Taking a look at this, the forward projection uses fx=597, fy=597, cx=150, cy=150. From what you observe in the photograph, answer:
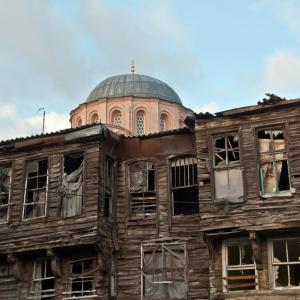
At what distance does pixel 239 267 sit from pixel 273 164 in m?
3.38

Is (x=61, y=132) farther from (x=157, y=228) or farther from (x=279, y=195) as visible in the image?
(x=279, y=195)

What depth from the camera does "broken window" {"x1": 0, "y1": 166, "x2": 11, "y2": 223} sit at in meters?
21.8

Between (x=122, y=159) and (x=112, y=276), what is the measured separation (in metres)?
4.27

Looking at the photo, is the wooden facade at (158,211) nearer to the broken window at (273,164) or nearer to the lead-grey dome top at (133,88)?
the broken window at (273,164)

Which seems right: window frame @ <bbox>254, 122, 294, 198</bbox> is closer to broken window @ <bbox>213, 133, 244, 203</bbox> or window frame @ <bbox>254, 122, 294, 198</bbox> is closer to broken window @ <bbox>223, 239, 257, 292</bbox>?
broken window @ <bbox>213, 133, 244, 203</bbox>

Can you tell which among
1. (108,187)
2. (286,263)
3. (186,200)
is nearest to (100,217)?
(108,187)

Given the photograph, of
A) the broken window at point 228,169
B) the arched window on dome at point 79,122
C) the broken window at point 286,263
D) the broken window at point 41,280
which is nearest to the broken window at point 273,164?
the broken window at point 228,169

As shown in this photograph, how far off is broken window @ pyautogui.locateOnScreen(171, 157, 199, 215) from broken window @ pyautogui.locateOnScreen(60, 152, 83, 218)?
10.8 ft

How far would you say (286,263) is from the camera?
1788 centimetres

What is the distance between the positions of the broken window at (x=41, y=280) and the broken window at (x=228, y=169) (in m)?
6.57

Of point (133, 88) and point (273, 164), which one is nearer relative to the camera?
point (273, 164)

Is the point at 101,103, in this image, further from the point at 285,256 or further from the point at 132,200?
the point at 285,256

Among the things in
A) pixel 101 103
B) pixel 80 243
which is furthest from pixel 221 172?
pixel 101 103

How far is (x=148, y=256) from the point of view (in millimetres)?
20547
